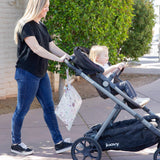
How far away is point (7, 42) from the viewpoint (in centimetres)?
760

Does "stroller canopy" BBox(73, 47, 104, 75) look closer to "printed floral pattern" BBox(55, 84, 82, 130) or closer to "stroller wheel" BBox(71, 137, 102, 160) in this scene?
"printed floral pattern" BBox(55, 84, 82, 130)

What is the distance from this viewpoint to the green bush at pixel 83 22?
6.50 metres

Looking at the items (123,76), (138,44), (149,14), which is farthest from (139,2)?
(123,76)

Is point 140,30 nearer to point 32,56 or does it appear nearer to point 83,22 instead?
point 83,22

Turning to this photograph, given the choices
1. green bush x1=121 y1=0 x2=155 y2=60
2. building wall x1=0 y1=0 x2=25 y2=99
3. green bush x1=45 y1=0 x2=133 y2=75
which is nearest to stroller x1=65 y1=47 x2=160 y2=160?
green bush x1=45 y1=0 x2=133 y2=75

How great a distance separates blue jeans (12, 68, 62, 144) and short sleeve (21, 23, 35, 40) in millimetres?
439

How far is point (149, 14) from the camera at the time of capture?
36.8ft

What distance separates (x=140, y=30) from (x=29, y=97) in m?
7.81

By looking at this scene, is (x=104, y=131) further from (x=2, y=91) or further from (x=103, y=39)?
(x=2, y=91)

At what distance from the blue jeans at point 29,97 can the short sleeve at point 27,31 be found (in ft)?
1.44

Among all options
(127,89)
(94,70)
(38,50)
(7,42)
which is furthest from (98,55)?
(7,42)

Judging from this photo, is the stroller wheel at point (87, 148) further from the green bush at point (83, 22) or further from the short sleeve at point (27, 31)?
the green bush at point (83, 22)

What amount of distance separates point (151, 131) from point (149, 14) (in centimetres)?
809

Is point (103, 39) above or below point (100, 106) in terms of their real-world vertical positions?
above
